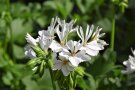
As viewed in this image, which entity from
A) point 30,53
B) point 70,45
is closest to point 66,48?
point 70,45

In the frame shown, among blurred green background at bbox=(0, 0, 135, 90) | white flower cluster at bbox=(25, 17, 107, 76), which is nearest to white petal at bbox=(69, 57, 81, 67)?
white flower cluster at bbox=(25, 17, 107, 76)

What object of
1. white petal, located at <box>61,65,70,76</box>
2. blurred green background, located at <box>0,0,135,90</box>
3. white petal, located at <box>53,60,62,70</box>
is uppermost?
blurred green background, located at <box>0,0,135,90</box>

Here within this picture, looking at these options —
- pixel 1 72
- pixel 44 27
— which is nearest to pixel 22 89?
pixel 1 72

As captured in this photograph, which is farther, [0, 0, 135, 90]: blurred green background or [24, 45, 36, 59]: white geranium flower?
[0, 0, 135, 90]: blurred green background

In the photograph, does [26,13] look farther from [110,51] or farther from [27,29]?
[110,51]

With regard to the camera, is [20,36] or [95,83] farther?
[20,36]

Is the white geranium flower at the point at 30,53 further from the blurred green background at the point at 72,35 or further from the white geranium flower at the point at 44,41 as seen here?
the blurred green background at the point at 72,35

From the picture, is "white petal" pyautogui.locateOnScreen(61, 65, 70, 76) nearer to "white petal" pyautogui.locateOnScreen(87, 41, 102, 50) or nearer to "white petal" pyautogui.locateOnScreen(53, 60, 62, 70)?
"white petal" pyautogui.locateOnScreen(53, 60, 62, 70)

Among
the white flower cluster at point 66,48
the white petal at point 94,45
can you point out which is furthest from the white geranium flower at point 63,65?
the white petal at point 94,45
